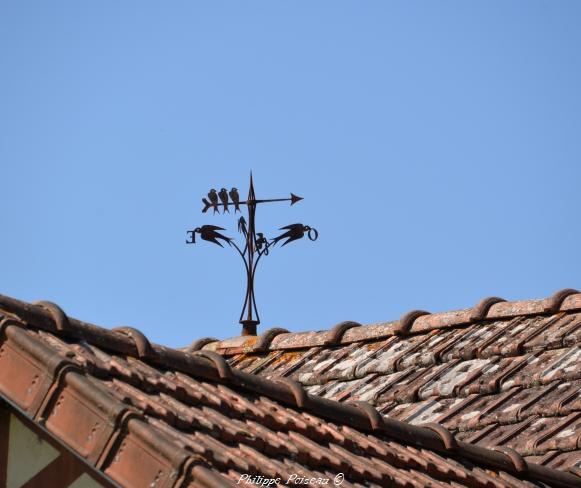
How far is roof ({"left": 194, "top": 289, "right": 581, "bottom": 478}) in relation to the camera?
20.3ft

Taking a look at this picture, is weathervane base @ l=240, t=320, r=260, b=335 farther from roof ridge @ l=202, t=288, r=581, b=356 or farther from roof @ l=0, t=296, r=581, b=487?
roof @ l=0, t=296, r=581, b=487

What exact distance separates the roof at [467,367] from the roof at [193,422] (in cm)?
89

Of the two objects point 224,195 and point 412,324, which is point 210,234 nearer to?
point 224,195

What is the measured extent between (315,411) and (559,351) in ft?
8.53

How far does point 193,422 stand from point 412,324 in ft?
14.5

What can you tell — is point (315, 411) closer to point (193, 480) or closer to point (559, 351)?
point (193, 480)

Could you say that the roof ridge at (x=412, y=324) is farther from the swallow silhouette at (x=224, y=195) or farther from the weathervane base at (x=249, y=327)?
the swallow silhouette at (x=224, y=195)

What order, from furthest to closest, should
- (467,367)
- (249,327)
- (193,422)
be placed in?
(249,327)
(467,367)
(193,422)

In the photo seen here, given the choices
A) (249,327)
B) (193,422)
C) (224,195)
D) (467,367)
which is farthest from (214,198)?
(193,422)

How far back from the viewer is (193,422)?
404 centimetres

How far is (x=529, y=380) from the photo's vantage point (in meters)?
6.73

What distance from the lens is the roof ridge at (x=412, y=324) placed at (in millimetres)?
7723

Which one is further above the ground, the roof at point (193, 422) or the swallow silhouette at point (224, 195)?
the swallow silhouette at point (224, 195)

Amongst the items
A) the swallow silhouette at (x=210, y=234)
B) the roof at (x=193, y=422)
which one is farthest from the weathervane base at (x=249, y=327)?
the roof at (x=193, y=422)
